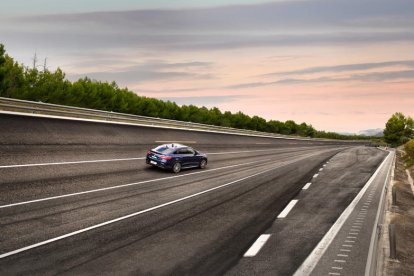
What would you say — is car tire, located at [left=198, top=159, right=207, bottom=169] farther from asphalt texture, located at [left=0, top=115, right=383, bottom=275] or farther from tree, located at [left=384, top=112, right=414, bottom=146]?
tree, located at [left=384, top=112, right=414, bottom=146]

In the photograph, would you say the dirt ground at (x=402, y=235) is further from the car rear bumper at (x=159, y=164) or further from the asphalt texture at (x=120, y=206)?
the car rear bumper at (x=159, y=164)

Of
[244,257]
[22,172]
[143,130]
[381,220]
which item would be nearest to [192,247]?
[244,257]

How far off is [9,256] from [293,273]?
547 centimetres

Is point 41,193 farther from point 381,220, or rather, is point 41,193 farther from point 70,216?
point 381,220

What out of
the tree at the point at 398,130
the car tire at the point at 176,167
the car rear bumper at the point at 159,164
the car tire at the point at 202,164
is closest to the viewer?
the car rear bumper at the point at 159,164

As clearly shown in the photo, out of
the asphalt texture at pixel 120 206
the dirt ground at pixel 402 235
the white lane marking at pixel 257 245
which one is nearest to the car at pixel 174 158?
the asphalt texture at pixel 120 206

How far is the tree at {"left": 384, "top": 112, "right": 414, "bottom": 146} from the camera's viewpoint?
148875 mm

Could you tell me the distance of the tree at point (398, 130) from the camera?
149m

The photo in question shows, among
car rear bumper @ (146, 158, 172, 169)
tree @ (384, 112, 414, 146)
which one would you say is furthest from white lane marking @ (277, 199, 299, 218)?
tree @ (384, 112, 414, 146)

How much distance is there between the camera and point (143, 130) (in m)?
30.4

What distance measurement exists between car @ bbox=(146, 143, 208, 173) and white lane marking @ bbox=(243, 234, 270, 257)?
10521 mm

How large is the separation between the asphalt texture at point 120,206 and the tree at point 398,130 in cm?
13786

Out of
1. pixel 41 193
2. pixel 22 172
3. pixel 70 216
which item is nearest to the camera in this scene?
pixel 70 216

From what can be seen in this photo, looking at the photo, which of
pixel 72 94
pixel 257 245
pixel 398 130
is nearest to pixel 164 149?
pixel 257 245
